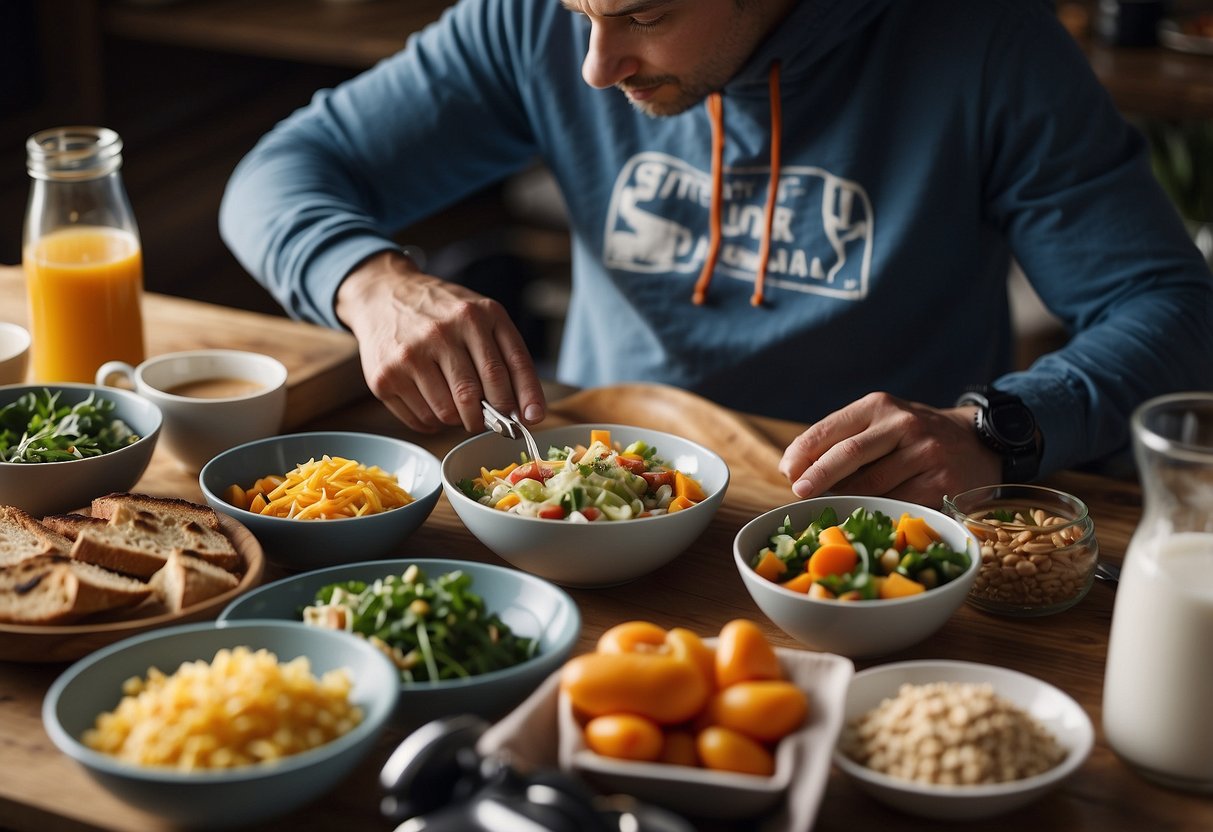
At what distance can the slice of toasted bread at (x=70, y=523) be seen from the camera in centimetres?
142

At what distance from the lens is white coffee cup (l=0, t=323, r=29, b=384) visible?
1.80m

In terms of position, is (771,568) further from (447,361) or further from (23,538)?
(23,538)

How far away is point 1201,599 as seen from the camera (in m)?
1.04

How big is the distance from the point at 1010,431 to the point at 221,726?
106cm

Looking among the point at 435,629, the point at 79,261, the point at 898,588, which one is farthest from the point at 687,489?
the point at 79,261

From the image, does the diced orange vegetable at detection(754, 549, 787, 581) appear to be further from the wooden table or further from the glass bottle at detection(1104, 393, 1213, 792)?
the glass bottle at detection(1104, 393, 1213, 792)

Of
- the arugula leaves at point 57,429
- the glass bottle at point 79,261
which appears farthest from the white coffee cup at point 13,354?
the arugula leaves at point 57,429

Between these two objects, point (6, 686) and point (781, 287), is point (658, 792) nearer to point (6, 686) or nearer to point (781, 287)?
point (6, 686)

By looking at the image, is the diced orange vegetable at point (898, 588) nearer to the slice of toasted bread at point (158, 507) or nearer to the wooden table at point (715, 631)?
the wooden table at point (715, 631)

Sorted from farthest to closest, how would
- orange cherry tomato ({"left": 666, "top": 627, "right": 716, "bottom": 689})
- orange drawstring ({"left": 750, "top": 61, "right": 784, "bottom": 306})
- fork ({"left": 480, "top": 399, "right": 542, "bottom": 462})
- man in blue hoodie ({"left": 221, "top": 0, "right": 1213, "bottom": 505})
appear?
orange drawstring ({"left": 750, "top": 61, "right": 784, "bottom": 306}), man in blue hoodie ({"left": 221, "top": 0, "right": 1213, "bottom": 505}), fork ({"left": 480, "top": 399, "right": 542, "bottom": 462}), orange cherry tomato ({"left": 666, "top": 627, "right": 716, "bottom": 689})

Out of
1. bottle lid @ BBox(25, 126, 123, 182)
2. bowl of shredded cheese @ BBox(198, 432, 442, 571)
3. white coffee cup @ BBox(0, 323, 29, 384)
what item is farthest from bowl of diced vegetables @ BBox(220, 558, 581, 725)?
bottle lid @ BBox(25, 126, 123, 182)

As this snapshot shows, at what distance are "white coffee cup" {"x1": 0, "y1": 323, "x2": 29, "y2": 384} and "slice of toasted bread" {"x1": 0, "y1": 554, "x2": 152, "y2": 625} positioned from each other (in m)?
0.58

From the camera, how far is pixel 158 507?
1.47 metres

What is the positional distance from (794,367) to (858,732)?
1173mm
